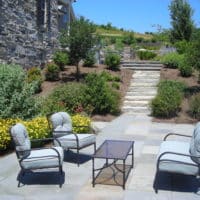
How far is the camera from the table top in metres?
6.89

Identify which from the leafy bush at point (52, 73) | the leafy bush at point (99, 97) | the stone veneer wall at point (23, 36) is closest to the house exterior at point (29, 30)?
the stone veneer wall at point (23, 36)

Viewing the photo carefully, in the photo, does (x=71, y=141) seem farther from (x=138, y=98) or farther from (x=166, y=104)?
(x=138, y=98)

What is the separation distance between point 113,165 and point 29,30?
13.2m

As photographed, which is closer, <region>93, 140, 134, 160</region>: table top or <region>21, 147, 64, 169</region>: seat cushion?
<region>21, 147, 64, 169</region>: seat cushion

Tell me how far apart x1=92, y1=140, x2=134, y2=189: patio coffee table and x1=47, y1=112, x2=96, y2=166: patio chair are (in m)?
0.60

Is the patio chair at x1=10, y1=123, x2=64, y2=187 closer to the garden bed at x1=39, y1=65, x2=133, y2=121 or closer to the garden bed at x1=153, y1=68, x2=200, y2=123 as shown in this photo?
the garden bed at x1=153, y1=68, x2=200, y2=123

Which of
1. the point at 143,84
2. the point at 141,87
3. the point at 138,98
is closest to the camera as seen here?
the point at 138,98

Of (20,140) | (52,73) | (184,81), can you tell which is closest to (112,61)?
(52,73)

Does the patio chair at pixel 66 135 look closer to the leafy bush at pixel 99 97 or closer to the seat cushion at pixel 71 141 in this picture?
the seat cushion at pixel 71 141

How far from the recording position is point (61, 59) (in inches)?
826

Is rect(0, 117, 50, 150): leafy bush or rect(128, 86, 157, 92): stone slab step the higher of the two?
rect(0, 117, 50, 150): leafy bush

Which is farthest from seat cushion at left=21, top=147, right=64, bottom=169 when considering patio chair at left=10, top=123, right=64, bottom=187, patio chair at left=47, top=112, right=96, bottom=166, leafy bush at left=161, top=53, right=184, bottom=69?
leafy bush at left=161, top=53, right=184, bottom=69

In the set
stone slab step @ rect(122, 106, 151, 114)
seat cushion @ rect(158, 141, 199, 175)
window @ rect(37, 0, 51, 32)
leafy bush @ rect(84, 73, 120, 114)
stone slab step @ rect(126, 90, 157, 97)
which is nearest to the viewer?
seat cushion @ rect(158, 141, 199, 175)

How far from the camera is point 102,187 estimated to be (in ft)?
22.1
